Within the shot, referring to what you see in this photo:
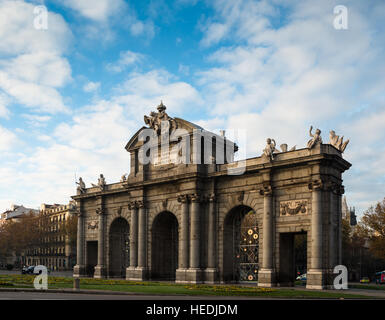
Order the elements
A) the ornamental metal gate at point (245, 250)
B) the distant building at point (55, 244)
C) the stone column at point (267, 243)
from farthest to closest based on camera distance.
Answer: the distant building at point (55, 244), the ornamental metal gate at point (245, 250), the stone column at point (267, 243)

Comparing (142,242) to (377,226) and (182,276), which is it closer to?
(182,276)

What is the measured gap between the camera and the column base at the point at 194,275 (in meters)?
44.4

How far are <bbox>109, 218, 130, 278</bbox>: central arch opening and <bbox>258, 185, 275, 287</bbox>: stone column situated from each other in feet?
69.7

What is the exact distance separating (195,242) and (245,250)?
464 cm

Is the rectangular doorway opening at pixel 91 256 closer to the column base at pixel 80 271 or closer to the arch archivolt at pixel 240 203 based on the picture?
the column base at pixel 80 271

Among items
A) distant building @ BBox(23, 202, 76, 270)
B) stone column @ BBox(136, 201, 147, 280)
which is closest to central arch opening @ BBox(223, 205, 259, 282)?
stone column @ BBox(136, 201, 147, 280)

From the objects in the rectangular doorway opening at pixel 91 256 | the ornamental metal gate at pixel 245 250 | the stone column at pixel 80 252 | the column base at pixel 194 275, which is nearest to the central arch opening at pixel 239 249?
the ornamental metal gate at pixel 245 250

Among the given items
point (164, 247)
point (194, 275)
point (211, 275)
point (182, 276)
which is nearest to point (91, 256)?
point (164, 247)

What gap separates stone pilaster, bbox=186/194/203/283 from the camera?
147 ft

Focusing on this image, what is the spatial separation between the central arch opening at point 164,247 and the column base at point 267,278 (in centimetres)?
1378

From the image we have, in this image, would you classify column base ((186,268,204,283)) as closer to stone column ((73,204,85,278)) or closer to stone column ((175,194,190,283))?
stone column ((175,194,190,283))

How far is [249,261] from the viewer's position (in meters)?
44.7
